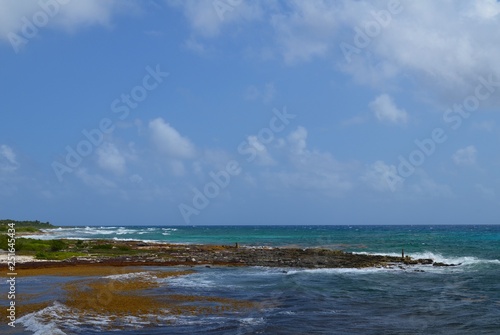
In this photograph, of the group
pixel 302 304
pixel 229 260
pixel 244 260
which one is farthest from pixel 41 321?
pixel 244 260

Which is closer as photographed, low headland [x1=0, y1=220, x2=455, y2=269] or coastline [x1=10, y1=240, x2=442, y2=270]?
coastline [x1=10, y1=240, x2=442, y2=270]

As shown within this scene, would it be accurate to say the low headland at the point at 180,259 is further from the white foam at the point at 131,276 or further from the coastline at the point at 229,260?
the white foam at the point at 131,276

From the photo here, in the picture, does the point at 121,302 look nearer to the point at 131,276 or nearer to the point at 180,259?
the point at 131,276

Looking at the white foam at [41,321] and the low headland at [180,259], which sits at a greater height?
the low headland at [180,259]

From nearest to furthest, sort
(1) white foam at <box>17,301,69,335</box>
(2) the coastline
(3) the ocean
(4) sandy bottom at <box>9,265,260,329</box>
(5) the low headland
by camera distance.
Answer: (1) white foam at <box>17,301,69,335</box> → (3) the ocean → (4) sandy bottom at <box>9,265,260,329</box> → (2) the coastline → (5) the low headland

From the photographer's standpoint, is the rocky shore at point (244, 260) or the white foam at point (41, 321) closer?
the white foam at point (41, 321)

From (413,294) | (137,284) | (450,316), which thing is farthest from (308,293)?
(137,284)

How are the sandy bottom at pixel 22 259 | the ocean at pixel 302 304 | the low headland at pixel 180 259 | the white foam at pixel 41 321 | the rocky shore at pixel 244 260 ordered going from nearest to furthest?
the white foam at pixel 41 321, the ocean at pixel 302 304, the sandy bottom at pixel 22 259, the low headland at pixel 180 259, the rocky shore at pixel 244 260

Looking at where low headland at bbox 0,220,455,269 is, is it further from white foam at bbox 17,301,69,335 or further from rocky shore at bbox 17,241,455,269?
white foam at bbox 17,301,69,335

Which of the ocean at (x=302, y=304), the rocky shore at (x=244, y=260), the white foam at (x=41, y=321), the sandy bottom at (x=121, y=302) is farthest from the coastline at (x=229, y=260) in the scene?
the white foam at (x=41, y=321)

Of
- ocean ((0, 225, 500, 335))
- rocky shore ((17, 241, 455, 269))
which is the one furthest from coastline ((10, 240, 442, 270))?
ocean ((0, 225, 500, 335))

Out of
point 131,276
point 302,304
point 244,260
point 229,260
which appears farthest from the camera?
point 244,260

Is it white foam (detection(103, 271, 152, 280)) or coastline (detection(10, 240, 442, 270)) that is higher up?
coastline (detection(10, 240, 442, 270))

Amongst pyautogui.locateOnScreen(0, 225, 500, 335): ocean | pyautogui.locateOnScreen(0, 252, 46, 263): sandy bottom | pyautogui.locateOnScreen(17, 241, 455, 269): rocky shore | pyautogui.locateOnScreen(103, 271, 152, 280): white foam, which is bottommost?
pyautogui.locateOnScreen(0, 225, 500, 335): ocean
